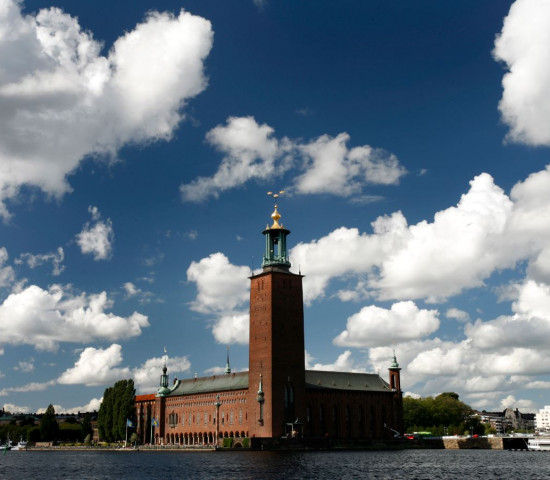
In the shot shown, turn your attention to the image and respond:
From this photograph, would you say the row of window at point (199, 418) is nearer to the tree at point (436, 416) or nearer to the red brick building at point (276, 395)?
the red brick building at point (276, 395)

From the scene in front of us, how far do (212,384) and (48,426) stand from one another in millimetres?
41319

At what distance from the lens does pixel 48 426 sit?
143625mm

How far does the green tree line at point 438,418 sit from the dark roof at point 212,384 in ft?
154

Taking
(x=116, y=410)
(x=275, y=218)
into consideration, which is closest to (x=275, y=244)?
(x=275, y=218)

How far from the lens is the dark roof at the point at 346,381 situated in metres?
116

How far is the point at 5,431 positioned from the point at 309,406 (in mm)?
110188

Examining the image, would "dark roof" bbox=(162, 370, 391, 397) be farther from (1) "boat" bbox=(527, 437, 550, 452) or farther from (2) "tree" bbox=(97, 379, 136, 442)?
(1) "boat" bbox=(527, 437, 550, 452)

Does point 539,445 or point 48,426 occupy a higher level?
point 48,426

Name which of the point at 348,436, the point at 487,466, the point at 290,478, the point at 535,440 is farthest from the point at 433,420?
the point at 290,478

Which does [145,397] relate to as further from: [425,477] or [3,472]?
[425,477]

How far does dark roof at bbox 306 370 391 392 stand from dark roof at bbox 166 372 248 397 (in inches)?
409

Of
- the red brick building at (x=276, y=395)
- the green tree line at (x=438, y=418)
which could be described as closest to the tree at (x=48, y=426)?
the red brick building at (x=276, y=395)

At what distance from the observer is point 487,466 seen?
71.6 meters

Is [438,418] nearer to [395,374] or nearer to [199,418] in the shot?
[395,374]
